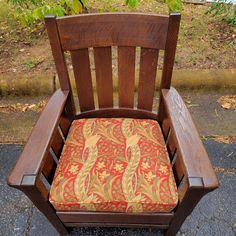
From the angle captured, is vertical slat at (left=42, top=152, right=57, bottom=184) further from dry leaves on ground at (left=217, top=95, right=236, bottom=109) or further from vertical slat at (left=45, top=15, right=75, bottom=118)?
dry leaves on ground at (left=217, top=95, right=236, bottom=109)

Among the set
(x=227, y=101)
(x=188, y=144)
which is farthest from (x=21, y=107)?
(x=227, y=101)

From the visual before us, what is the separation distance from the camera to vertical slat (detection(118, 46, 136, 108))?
1373 millimetres

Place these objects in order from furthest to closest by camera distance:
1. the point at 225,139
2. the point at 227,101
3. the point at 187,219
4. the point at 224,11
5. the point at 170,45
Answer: the point at 224,11 → the point at 227,101 → the point at 225,139 → the point at 187,219 → the point at 170,45

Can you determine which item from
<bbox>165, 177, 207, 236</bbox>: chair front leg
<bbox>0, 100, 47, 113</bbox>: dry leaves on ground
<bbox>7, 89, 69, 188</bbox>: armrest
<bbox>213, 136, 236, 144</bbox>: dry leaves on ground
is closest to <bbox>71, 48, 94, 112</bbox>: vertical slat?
<bbox>7, 89, 69, 188</bbox>: armrest

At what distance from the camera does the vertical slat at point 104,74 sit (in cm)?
138

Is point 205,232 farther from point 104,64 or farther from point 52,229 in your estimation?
point 104,64

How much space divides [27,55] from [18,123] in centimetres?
90

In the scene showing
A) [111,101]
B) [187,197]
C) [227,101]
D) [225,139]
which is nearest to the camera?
[187,197]

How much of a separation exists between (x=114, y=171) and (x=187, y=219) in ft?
2.37

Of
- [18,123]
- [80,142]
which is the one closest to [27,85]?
[18,123]

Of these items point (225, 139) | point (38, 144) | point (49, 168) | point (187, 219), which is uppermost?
point (38, 144)

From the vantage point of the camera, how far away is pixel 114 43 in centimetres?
134

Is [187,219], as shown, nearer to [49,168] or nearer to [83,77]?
[49,168]

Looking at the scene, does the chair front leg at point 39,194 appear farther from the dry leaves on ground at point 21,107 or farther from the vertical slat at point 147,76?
the dry leaves on ground at point 21,107
